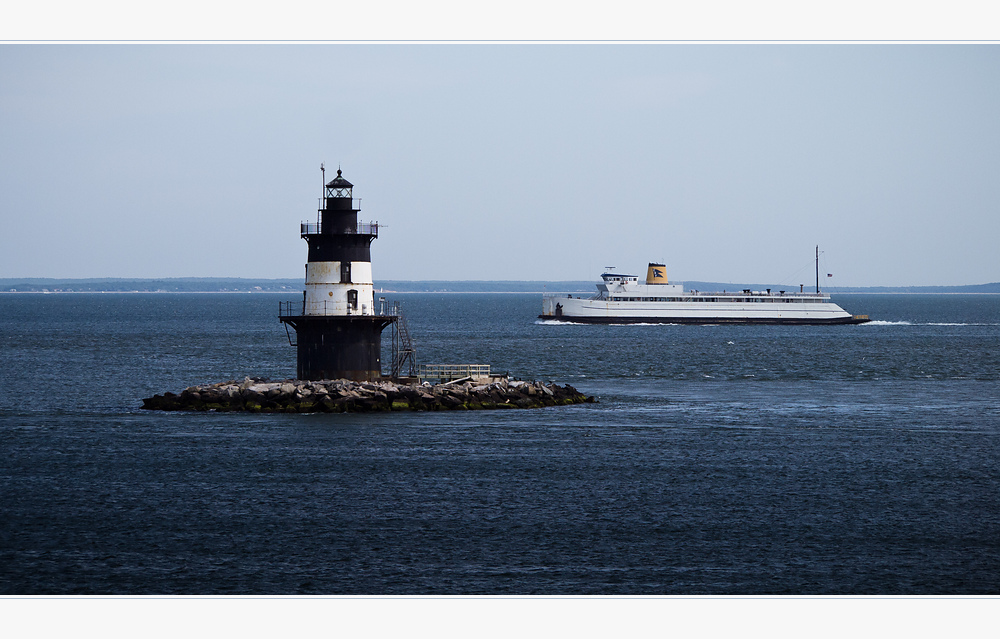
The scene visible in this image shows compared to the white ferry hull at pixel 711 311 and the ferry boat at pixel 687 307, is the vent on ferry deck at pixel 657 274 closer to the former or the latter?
the ferry boat at pixel 687 307

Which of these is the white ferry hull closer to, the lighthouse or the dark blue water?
the dark blue water

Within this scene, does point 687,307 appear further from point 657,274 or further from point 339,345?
point 339,345

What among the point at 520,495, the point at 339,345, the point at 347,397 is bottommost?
the point at 520,495

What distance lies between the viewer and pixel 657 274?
128m

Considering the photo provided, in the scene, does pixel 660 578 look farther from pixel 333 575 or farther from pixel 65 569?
pixel 65 569

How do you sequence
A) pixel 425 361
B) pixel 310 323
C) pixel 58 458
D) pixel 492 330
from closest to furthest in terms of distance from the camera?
pixel 58 458, pixel 310 323, pixel 425 361, pixel 492 330

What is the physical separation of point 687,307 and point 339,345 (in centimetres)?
8533

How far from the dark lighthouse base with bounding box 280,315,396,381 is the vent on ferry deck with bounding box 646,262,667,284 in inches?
3471

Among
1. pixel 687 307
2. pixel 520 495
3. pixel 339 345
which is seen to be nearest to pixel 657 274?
pixel 687 307

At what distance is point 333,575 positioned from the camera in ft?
68.2

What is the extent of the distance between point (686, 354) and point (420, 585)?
58.7m

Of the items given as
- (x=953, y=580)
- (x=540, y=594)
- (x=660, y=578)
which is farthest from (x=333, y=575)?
(x=953, y=580)

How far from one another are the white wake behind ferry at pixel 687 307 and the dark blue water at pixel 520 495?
67.9m

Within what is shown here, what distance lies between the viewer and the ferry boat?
12219 centimetres
